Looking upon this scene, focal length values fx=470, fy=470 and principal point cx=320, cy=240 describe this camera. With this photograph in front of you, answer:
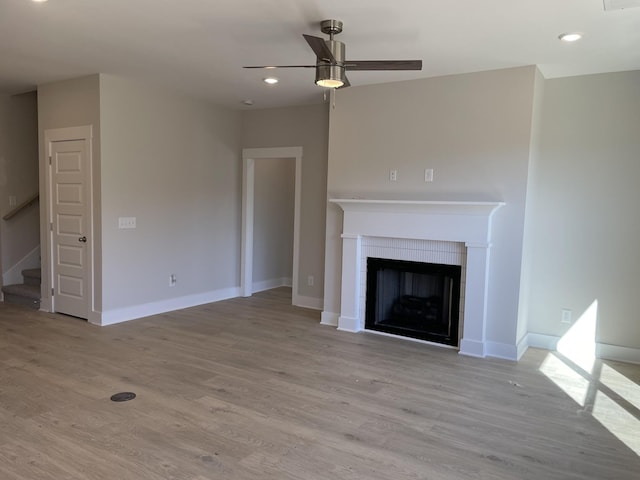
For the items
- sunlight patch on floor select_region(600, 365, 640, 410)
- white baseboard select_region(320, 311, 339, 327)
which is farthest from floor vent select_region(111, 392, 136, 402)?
sunlight patch on floor select_region(600, 365, 640, 410)

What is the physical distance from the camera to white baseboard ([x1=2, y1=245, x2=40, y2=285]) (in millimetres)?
6203

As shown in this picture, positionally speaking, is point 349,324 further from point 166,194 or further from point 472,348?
point 166,194

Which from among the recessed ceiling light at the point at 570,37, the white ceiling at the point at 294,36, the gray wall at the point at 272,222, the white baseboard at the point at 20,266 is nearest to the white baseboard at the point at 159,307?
the gray wall at the point at 272,222

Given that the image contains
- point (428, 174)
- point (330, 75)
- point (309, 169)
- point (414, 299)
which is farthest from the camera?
point (309, 169)

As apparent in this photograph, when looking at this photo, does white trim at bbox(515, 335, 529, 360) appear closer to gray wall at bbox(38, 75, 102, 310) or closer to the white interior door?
gray wall at bbox(38, 75, 102, 310)

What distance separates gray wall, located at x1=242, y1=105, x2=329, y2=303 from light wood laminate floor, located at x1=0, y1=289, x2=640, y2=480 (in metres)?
1.50

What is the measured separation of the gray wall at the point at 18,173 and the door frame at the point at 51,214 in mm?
1104

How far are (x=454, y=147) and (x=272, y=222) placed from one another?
3.65m

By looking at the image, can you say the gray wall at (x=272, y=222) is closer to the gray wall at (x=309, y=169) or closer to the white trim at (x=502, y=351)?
the gray wall at (x=309, y=169)

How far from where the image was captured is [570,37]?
3.37m

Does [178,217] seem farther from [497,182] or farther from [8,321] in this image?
[497,182]

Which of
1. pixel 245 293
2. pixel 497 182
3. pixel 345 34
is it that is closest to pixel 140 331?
pixel 245 293

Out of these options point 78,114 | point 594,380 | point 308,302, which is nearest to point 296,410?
point 594,380

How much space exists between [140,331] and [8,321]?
1.55 m
